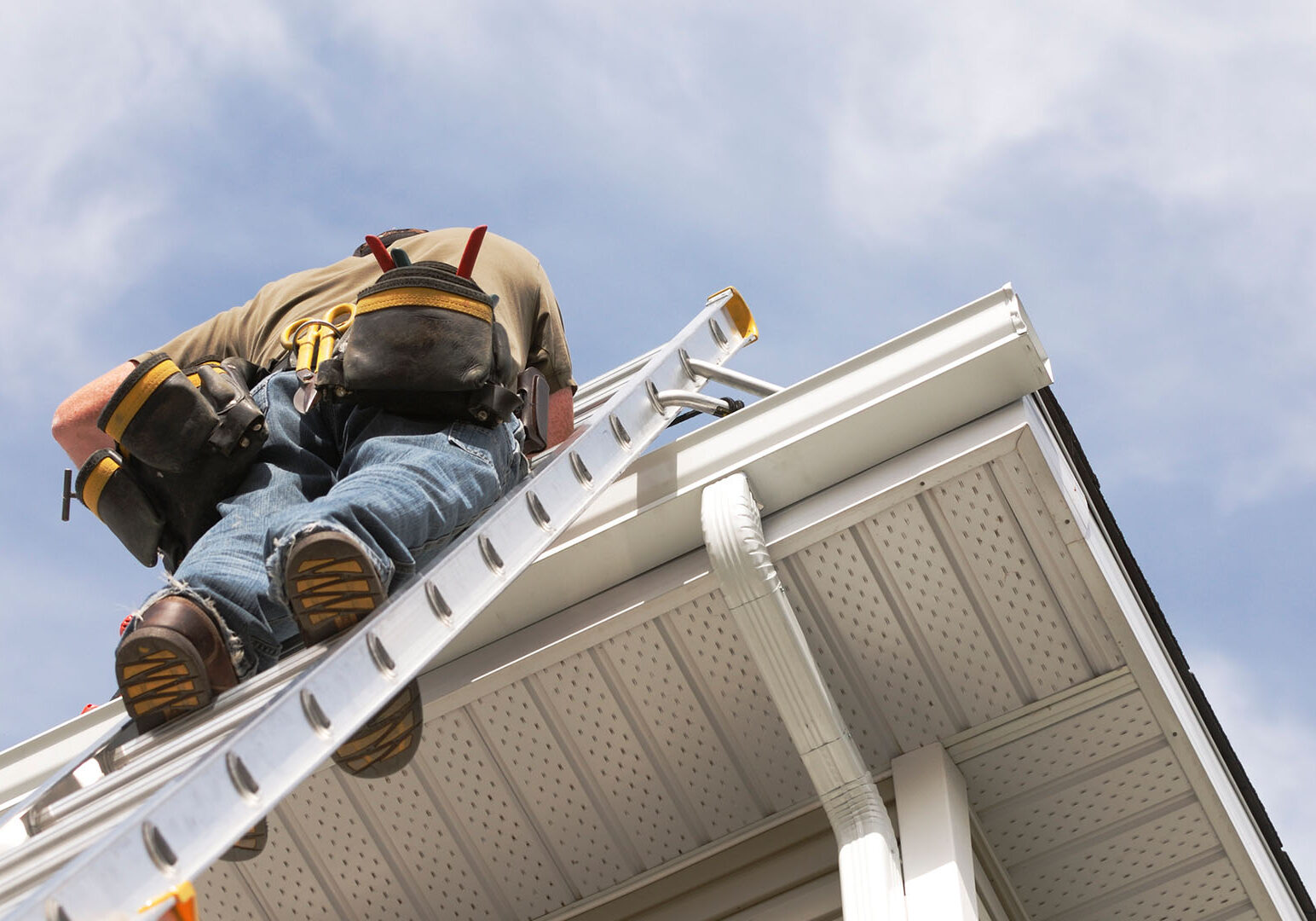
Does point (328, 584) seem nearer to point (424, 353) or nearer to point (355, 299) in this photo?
point (424, 353)

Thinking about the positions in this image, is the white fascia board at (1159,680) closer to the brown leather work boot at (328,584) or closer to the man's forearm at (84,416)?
the brown leather work boot at (328,584)

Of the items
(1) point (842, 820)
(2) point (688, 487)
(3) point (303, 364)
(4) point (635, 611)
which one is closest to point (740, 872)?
(1) point (842, 820)

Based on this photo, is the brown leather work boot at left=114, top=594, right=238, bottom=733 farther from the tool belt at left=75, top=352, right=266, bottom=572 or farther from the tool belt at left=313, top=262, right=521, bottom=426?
the tool belt at left=313, top=262, right=521, bottom=426

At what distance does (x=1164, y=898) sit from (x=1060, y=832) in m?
0.33

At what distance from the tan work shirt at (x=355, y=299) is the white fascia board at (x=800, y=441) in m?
0.43

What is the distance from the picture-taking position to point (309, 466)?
319cm

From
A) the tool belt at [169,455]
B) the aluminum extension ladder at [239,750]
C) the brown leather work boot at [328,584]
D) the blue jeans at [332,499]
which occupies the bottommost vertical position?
the aluminum extension ladder at [239,750]

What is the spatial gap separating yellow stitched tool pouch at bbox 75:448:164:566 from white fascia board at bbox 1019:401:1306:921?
1828mm

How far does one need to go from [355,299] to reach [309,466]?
68 centimetres

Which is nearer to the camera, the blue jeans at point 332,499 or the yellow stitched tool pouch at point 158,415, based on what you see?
the blue jeans at point 332,499

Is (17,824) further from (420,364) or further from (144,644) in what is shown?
(420,364)

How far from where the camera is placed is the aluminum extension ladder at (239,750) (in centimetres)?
169

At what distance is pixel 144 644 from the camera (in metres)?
2.53

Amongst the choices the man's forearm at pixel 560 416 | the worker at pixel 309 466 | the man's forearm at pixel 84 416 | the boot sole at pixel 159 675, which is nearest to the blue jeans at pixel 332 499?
the worker at pixel 309 466
